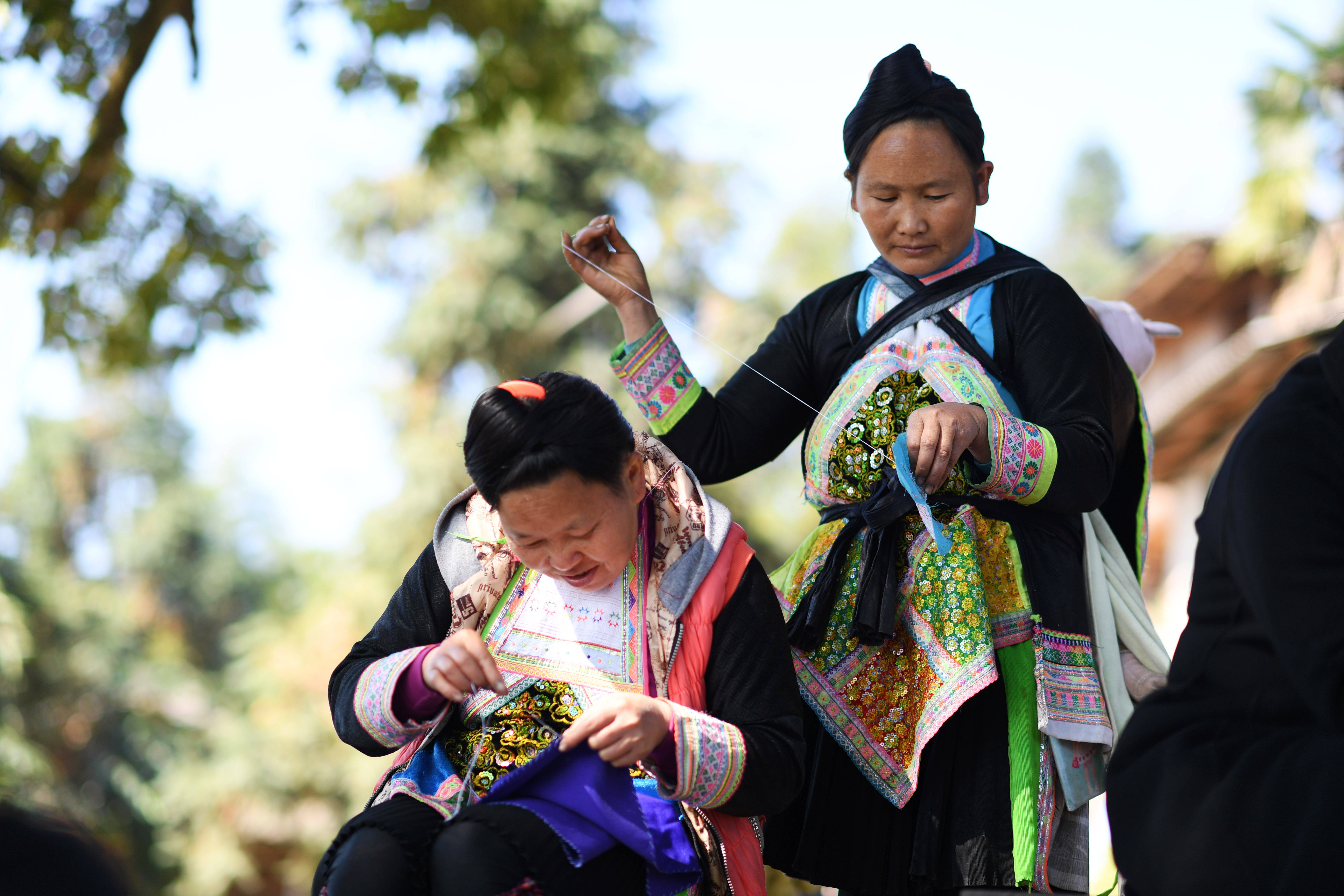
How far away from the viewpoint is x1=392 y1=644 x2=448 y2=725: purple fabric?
201 cm

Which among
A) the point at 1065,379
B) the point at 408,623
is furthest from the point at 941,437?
the point at 408,623

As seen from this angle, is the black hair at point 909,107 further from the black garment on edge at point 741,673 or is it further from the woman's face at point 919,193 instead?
the black garment on edge at point 741,673

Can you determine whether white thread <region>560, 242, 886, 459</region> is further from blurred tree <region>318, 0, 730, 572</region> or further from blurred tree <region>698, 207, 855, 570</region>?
blurred tree <region>318, 0, 730, 572</region>

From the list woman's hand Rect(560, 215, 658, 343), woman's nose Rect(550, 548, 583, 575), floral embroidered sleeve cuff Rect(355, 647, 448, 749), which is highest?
woman's hand Rect(560, 215, 658, 343)

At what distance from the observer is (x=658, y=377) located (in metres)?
2.55

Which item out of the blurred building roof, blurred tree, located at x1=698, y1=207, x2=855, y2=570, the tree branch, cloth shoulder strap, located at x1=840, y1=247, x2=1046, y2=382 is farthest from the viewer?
blurred tree, located at x1=698, y1=207, x2=855, y2=570

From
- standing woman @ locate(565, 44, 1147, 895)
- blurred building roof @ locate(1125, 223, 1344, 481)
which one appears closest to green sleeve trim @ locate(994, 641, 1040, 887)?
standing woman @ locate(565, 44, 1147, 895)

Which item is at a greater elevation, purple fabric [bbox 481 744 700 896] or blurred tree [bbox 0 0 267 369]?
blurred tree [bbox 0 0 267 369]

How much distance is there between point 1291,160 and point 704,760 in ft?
42.5

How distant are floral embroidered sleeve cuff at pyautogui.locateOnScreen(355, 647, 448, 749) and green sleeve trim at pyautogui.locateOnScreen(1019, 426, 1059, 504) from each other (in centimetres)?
106

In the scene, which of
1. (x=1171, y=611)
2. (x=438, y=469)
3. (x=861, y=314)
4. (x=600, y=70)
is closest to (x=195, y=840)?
(x=438, y=469)

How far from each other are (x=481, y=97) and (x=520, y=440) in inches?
226

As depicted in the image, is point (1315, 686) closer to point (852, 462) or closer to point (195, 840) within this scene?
point (852, 462)

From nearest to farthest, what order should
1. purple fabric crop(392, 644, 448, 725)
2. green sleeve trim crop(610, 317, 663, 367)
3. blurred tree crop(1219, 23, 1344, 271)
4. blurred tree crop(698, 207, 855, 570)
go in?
purple fabric crop(392, 644, 448, 725) < green sleeve trim crop(610, 317, 663, 367) < blurred tree crop(1219, 23, 1344, 271) < blurred tree crop(698, 207, 855, 570)
